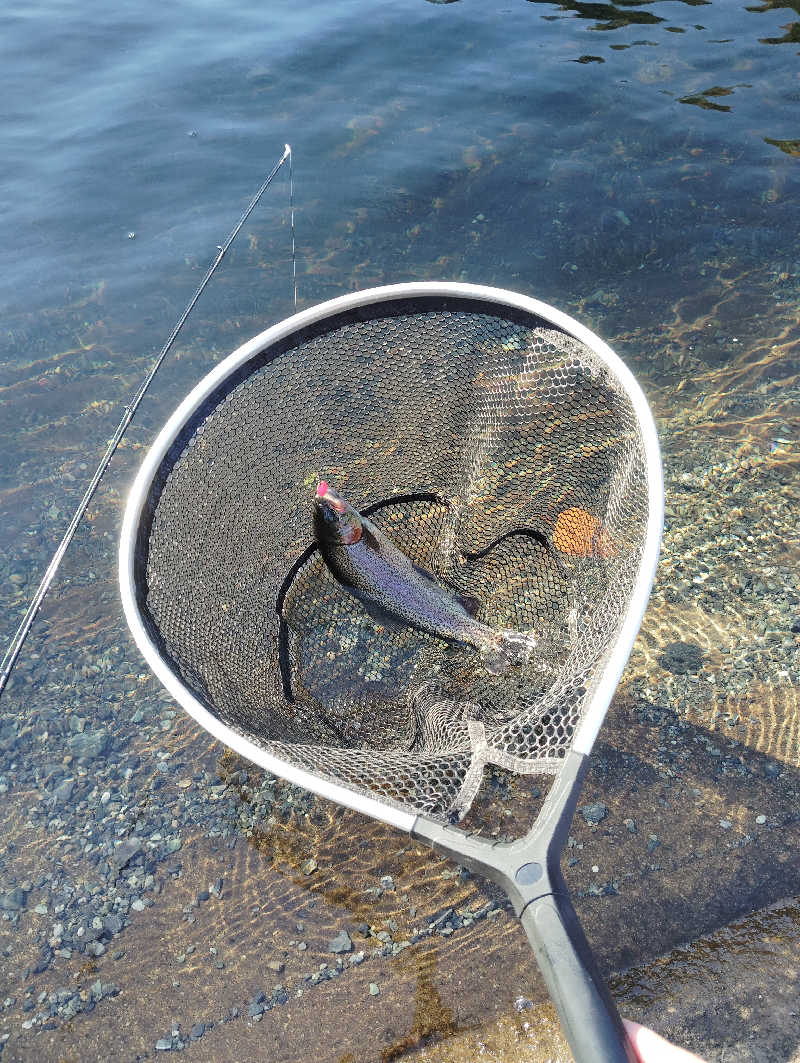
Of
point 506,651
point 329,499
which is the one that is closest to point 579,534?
point 506,651

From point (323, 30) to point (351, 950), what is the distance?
33.0 ft

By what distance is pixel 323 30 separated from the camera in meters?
9.30

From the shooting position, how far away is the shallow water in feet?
9.95

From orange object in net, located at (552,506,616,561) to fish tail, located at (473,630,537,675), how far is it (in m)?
0.52

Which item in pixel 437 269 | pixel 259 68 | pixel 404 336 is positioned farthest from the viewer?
pixel 259 68

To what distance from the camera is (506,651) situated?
3.59 metres

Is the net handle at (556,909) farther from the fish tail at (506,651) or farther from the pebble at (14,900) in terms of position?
the pebble at (14,900)

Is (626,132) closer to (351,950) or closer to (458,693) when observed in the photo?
(458,693)

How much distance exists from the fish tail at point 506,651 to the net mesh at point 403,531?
0.05m

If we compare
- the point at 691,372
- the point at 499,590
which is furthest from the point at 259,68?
the point at 499,590

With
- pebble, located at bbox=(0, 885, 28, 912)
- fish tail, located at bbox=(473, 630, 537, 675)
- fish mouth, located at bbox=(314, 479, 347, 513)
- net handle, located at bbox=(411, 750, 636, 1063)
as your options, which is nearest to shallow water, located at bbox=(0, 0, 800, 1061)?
pebble, located at bbox=(0, 885, 28, 912)

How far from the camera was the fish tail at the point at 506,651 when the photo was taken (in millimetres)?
3547

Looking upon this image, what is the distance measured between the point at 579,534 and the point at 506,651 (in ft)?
2.43

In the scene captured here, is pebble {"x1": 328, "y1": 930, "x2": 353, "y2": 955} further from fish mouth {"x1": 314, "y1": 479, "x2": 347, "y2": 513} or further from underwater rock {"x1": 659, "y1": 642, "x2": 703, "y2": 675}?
underwater rock {"x1": 659, "y1": 642, "x2": 703, "y2": 675}
